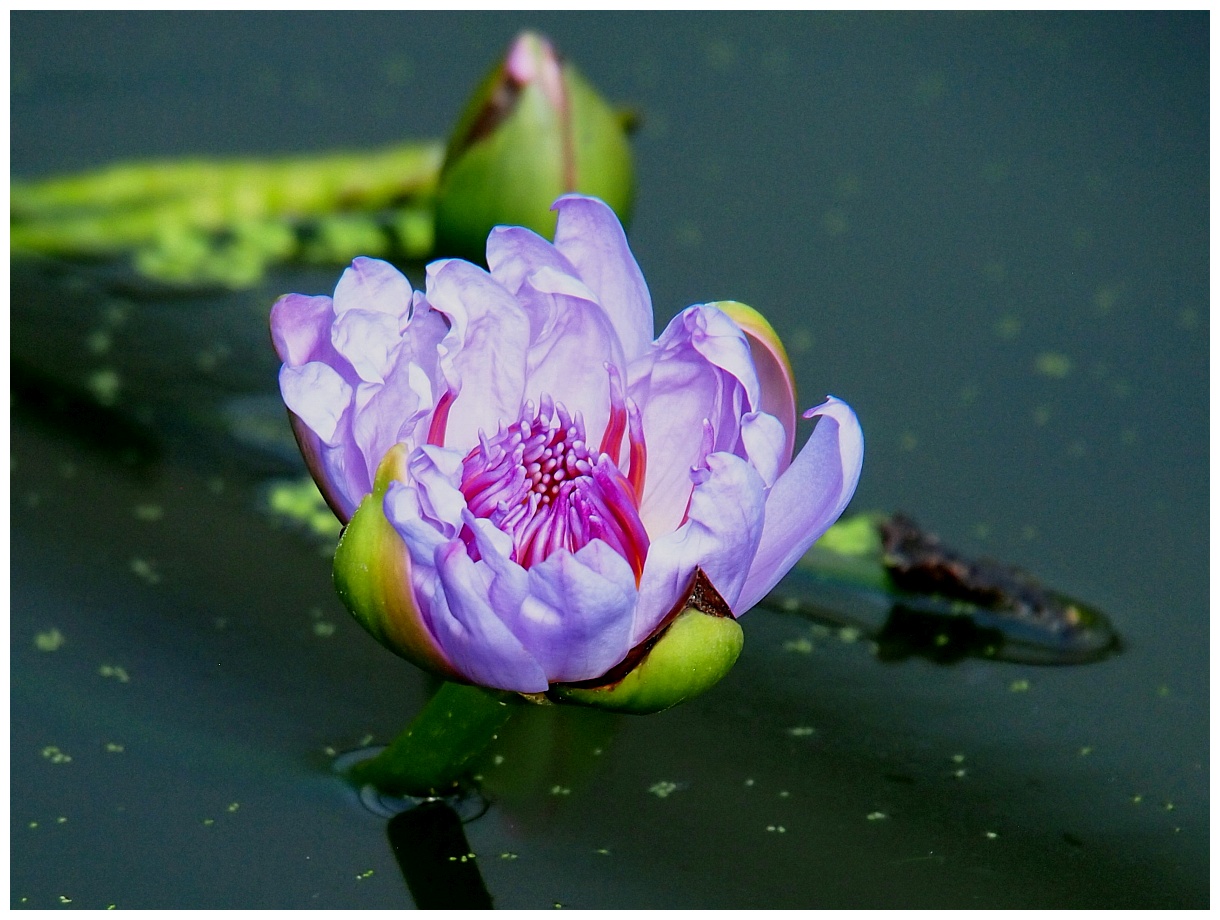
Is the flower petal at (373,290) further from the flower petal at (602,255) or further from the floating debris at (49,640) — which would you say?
the floating debris at (49,640)

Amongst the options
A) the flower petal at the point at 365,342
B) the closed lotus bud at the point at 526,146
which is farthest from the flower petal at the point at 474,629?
the closed lotus bud at the point at 526,146

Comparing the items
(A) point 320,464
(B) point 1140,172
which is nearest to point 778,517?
(A) point 320,464

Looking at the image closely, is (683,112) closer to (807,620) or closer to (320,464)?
(807,620)

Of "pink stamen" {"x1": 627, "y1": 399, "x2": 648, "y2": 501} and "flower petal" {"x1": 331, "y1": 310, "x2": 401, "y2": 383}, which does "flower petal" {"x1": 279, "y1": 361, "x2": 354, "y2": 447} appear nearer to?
"flower petal" {"x1": 331, "y1": 310, "x2": 401, "y2": 383}

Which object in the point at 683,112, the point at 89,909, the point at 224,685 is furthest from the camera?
the point at 683,112

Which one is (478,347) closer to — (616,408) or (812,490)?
(616,408)

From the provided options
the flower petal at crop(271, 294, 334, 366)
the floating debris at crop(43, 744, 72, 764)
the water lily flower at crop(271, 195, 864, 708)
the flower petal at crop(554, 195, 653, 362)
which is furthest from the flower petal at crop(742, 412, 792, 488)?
the floating debris at crop(43, 744, 72, 764)

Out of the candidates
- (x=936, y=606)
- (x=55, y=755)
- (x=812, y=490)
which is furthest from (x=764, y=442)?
(x=55, y=755)
